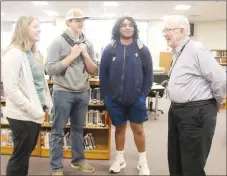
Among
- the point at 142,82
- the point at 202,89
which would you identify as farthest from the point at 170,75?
the point at 142,82

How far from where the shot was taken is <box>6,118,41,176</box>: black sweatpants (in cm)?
171

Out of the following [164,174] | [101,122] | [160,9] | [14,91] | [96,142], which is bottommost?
[164,174]

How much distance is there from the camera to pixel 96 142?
9.96 ft

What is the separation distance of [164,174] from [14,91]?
166 cm

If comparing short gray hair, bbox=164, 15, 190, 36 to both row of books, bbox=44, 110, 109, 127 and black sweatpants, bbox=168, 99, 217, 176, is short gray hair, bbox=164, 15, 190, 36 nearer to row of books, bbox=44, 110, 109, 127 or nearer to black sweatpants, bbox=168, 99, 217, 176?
black sweatpants, bbox=168, 99, 217, 176

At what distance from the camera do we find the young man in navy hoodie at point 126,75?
2.31m

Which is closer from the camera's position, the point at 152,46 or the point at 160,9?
the point at 160,9

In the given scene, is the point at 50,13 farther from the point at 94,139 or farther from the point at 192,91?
the point at 192,91

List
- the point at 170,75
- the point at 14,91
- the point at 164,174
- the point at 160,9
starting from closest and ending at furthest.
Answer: the point at 14,91, the point at 170,75, the point at 164,174, the point at 160,9

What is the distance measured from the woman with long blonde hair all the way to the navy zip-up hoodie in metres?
0.72

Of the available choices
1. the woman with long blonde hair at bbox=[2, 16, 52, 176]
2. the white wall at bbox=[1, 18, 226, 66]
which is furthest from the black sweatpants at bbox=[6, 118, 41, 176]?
the white wall at bbox=[1, 18, 226, 66]

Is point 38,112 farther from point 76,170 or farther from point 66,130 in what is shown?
point 66,130

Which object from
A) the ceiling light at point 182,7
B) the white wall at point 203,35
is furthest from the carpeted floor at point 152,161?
the white wall at point 203,35

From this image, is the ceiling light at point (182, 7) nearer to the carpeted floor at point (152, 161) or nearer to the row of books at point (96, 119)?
the carpeted floor at point (152, 161)
